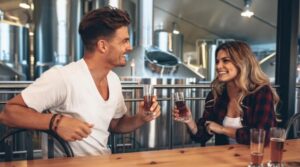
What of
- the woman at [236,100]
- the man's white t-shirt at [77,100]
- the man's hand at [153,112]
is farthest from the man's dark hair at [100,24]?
the woman at [236,100]

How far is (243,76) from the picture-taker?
198 cm

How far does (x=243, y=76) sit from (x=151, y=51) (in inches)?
174

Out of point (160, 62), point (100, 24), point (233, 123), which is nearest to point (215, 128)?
point (233, 123)

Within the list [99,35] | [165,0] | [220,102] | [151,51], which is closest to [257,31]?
[165,0]

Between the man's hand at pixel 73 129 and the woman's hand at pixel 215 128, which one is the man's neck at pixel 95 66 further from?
the woman's hand at pixel 215 128

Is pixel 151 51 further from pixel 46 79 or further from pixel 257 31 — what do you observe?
pixel 46 79

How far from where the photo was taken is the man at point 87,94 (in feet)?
4.63

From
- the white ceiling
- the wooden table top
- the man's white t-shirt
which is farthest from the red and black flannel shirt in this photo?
the white ceiling

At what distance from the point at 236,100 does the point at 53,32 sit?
3.84m

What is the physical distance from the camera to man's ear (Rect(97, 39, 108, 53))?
5.47 feet

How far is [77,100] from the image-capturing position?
5.16ft

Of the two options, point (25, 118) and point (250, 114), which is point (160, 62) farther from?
point (25, 118)

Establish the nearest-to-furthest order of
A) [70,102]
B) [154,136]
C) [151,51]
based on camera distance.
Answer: [70,102], [154,136], [151,51]

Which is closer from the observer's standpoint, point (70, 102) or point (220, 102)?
point (70, 102)
